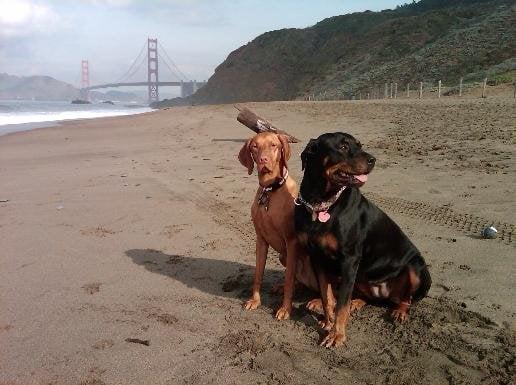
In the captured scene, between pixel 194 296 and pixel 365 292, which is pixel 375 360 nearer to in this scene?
pixel 365 292

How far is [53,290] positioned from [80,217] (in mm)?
2197

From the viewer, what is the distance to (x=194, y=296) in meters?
3.83

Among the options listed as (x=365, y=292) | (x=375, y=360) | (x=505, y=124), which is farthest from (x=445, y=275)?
(x=505, y=124)

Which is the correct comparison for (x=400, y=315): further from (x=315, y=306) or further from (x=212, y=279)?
(x=212, y=279)

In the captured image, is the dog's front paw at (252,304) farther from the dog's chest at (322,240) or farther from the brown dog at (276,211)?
the dog's chest at (322,240)

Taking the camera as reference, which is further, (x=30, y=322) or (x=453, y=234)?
(x=453, y=234)

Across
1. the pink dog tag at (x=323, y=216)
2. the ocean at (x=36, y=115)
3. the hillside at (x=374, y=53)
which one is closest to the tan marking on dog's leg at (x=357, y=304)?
the pink dog tag at (x=323, y=216)

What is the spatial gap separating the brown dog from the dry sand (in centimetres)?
22

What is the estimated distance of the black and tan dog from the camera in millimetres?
3074

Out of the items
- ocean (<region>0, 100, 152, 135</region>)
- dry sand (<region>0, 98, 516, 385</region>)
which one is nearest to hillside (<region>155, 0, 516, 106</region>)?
dry sand (<region>0, 98, 516, 385</region>)

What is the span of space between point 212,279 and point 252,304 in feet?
2.24

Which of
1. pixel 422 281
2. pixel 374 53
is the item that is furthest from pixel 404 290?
pixel 374 53

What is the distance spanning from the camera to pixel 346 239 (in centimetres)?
308

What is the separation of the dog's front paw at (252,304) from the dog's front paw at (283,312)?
22cm
